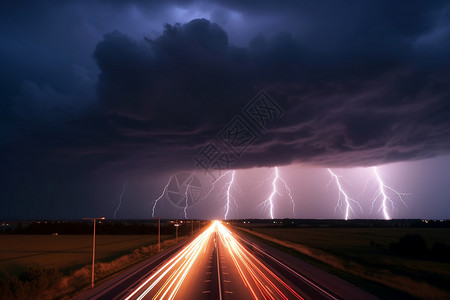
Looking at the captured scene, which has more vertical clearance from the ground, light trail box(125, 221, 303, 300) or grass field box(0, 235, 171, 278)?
light trail box(125, 221, 303, 300)

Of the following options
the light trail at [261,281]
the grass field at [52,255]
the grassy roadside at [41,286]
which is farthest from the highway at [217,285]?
the grass field at [52,255]

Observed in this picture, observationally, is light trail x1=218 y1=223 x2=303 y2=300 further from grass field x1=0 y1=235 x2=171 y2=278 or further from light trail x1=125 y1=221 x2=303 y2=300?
grass field x1=0 y1=235 x2=171 y2=278

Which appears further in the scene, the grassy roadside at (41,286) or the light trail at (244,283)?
the grassy roadside at (41,286)

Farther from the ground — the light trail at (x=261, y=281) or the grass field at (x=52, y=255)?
the light trail at (x=261, y=281)

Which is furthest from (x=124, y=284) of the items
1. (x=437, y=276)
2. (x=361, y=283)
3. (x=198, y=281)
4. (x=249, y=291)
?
(x=437, y=276)

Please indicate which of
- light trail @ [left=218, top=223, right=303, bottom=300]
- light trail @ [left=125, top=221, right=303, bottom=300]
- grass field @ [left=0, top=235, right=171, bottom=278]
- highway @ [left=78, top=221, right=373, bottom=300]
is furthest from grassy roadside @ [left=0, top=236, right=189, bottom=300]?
grass field @ [left=0, top=235, right=171, bottom=278]

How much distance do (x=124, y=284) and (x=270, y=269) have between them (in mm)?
11877

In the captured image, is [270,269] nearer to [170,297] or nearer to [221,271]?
[221,271]

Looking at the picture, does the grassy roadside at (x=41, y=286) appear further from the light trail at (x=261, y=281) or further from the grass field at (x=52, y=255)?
the grass field at (x=52, y=255)

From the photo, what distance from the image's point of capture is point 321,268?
30.2 m

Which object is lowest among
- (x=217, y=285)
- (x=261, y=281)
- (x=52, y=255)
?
(x=52, y=255)

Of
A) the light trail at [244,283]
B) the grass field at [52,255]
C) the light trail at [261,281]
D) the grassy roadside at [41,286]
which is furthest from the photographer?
the grass field at [52,255]

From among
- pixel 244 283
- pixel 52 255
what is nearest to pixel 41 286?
pixel 244 283

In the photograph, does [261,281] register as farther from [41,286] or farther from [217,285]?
[41,286]
